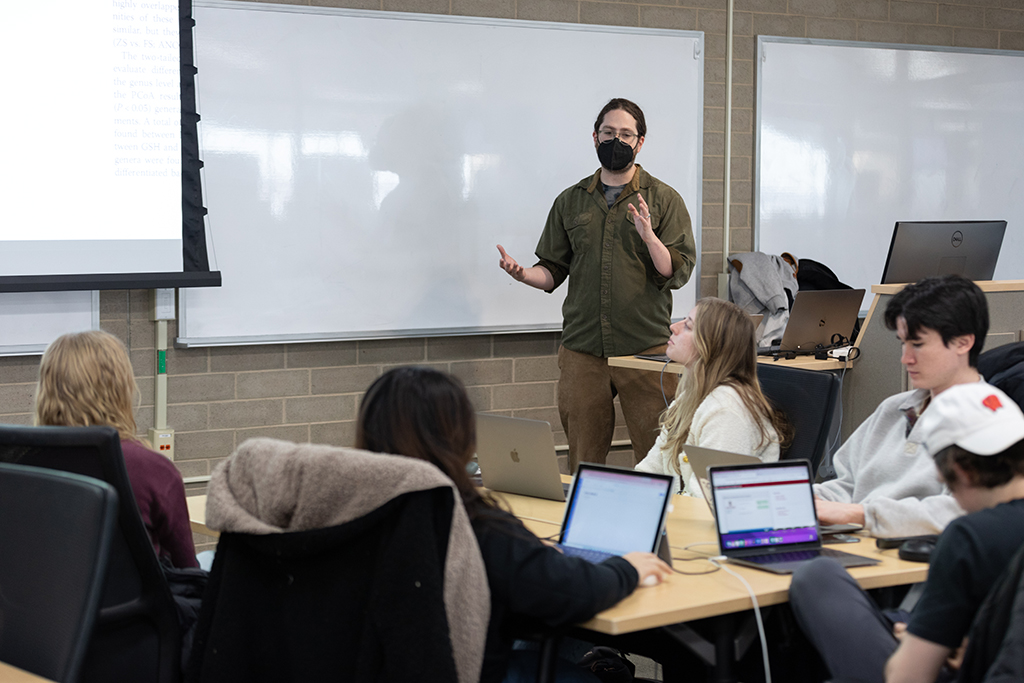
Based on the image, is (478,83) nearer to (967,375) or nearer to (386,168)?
(386,168)

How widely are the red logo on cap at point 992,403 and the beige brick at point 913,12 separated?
14.2 ft

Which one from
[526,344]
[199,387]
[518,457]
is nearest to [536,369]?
[526,344]

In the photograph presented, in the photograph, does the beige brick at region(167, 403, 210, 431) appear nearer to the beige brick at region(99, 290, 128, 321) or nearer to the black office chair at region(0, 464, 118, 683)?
the beige brick at region(99, 290, 128, 321)

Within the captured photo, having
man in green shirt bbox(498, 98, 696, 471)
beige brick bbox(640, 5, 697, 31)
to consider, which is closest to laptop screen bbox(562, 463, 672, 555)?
man in green shirt bbox(498, 98, 696, 471)

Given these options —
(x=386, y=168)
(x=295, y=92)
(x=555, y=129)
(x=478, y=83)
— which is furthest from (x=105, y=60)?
(x=555, y=129)

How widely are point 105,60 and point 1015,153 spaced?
4.55m

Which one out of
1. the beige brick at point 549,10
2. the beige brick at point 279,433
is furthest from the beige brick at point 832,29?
the beige brick at point 279,433

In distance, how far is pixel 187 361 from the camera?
4078mm

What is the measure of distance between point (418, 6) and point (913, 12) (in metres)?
2.69

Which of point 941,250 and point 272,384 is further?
point 272,384

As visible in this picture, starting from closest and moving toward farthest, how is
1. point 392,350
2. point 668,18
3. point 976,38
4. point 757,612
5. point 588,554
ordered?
point 757,612 → point 588,554 → point 392,350 → point 668,18 → point 976,38

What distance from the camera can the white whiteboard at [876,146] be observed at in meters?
5.10

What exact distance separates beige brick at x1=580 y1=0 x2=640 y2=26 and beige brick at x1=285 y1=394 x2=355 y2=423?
2.03 m

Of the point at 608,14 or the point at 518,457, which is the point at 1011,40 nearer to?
the point at 608,14
